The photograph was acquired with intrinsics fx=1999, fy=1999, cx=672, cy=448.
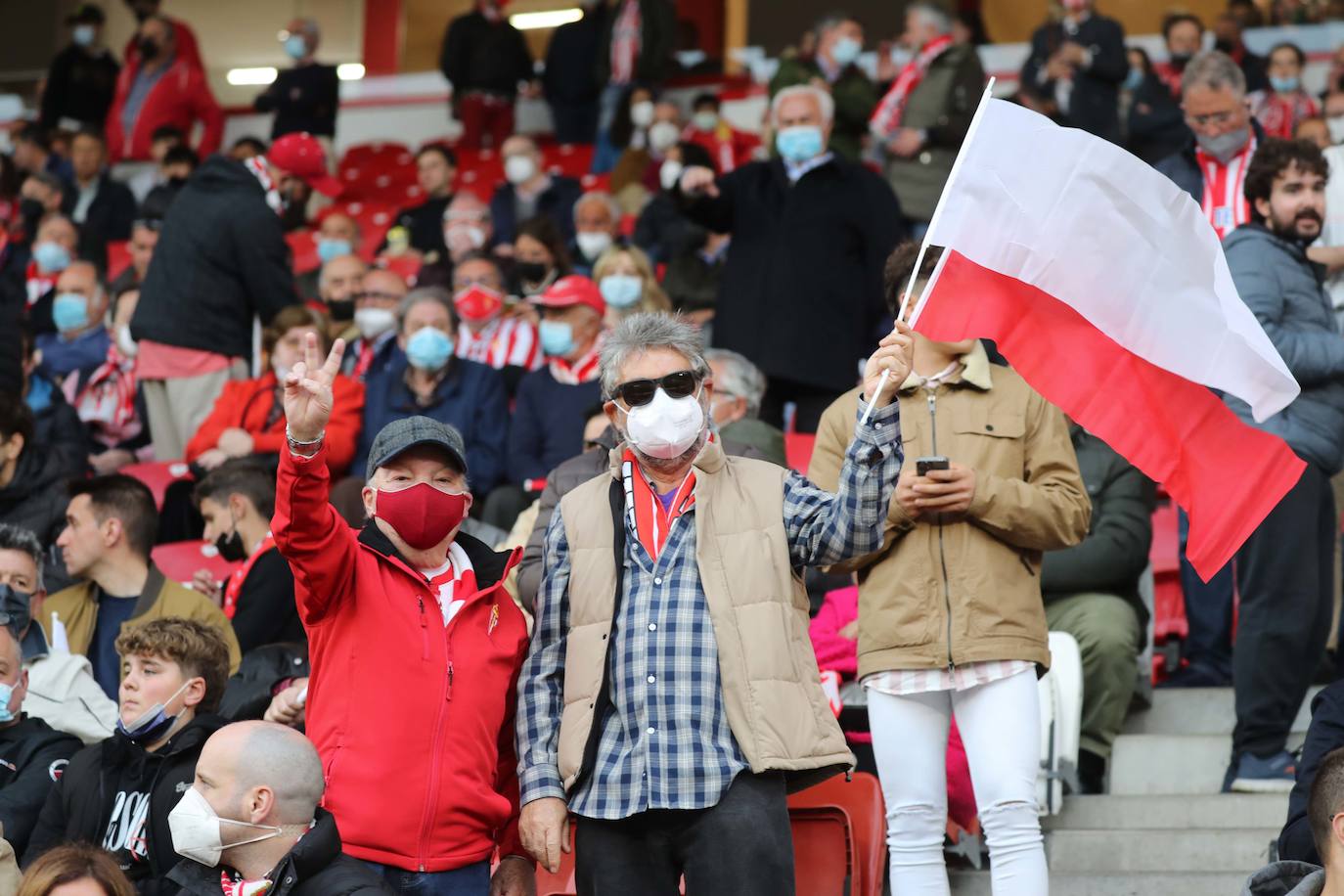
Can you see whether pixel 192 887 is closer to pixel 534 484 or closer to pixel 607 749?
pixel 607 749

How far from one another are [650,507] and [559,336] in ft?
14.5

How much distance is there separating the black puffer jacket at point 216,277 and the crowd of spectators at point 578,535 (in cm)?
2

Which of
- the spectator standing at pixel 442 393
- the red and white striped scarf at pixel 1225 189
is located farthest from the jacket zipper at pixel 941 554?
the spectator standing at pixel 442 393

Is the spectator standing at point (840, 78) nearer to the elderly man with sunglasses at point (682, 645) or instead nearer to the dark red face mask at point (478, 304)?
the dark red face mask at point (478, 304)

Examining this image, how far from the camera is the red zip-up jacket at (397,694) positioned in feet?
14.6

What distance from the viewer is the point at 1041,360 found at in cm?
493

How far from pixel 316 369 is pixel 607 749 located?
1.05 m

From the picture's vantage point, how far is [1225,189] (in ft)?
26.2

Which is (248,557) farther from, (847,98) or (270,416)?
(847,98)

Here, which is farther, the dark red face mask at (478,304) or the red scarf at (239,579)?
the dark red face mask at (478,304)

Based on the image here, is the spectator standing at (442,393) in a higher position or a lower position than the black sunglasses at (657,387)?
lower

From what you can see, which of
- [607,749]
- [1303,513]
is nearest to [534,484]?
[1303,513]

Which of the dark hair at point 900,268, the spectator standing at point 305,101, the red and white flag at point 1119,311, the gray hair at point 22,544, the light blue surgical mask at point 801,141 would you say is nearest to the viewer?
the red and white flag at point 1119,311

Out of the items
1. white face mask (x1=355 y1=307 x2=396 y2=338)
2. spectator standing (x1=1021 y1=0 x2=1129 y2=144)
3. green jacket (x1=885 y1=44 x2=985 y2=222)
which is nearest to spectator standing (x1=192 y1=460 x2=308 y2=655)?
white face mask (x1=355 y1=307 x2=396 y2=338)
